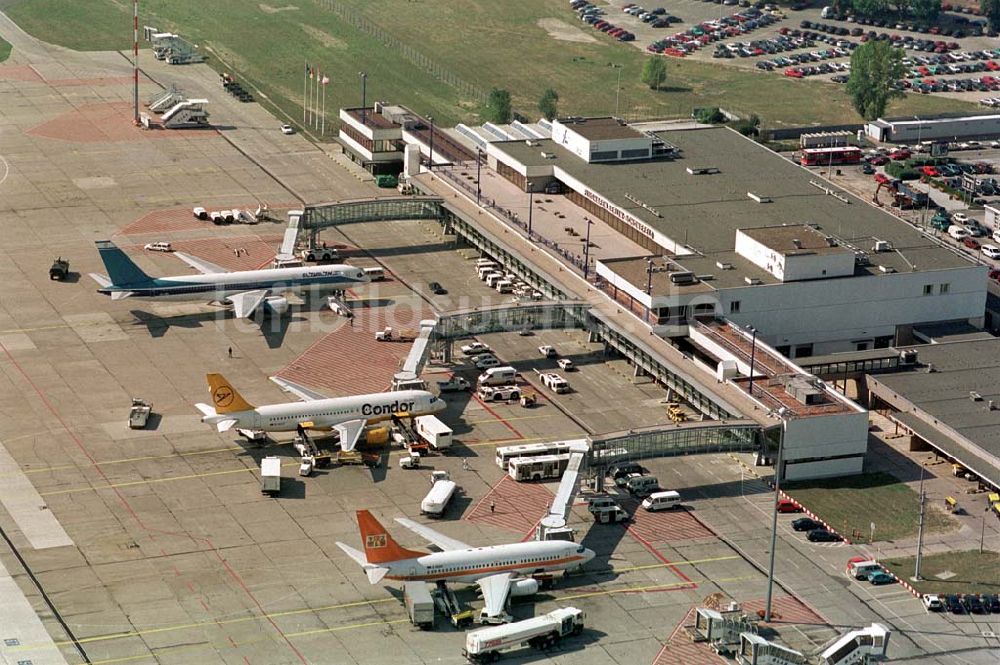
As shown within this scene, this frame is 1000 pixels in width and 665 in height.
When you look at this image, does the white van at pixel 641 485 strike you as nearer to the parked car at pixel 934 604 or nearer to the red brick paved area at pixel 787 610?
the red brick paved area at pixel 787 610

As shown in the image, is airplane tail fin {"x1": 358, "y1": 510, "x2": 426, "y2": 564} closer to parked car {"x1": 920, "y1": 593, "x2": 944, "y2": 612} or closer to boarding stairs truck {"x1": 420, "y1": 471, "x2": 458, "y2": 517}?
boarding stairs truck {"x1": 420, "y1": 471, "x2": 458, "y2": 517}

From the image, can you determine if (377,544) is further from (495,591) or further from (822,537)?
(822,537)

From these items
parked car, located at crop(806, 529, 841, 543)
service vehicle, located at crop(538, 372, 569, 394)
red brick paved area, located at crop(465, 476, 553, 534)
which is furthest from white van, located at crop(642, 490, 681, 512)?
service vehicle, located at crop(538, 372, 569, 394)

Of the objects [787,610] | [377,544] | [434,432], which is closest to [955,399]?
[787,610]

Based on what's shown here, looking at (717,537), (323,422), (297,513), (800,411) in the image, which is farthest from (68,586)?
(800,411)

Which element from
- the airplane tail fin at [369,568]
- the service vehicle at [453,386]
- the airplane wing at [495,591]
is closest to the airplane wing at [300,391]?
the service vehicle at [453,386]

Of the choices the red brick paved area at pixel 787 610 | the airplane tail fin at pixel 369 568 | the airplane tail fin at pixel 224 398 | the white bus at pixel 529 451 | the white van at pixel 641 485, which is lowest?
the red brick paved area at pixel 787 610

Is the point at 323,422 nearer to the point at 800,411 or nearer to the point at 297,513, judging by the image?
the point at 297,513
